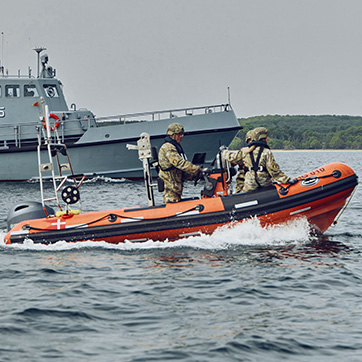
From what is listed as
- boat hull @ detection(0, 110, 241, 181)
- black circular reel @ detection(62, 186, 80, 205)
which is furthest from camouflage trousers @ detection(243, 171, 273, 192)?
boat hull @ detection(0, 110, 241, 181)

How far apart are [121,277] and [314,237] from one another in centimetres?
368

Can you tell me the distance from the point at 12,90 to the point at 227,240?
17008mm

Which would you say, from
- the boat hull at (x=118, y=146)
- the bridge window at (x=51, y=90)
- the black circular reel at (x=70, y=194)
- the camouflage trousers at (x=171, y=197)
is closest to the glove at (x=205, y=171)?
the camouflage trousers at (x=171, y=197)

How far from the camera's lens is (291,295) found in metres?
6.64

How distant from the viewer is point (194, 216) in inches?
361

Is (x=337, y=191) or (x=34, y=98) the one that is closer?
(x=337, y=191)

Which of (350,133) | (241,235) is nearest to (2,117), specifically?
(241,235)

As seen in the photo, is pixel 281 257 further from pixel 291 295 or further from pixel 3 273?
pixel 3 273

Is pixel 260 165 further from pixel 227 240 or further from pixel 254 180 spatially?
pixel 227 240

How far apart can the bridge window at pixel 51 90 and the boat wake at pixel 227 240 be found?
15.7 meters

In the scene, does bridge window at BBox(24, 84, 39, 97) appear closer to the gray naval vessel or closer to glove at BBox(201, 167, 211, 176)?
the gray naval vessel

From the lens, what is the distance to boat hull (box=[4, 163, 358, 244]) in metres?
9.18

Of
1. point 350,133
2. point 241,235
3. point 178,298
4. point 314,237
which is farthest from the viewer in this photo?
point 350,133

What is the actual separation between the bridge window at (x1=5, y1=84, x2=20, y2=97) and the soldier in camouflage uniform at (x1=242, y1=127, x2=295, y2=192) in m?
16.4
